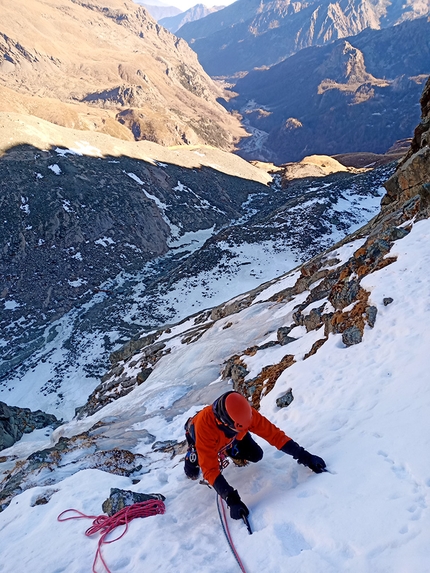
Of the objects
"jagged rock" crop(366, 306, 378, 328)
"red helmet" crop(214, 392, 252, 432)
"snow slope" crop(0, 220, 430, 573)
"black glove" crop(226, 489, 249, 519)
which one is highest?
"red helmet" crop(214, 392, 252, 432)

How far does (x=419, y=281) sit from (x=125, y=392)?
12.7 meters

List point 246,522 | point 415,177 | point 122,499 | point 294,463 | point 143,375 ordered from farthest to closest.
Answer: point 143,375 → point 415,177 → point 122,499 → point 294,463 → point 246,522

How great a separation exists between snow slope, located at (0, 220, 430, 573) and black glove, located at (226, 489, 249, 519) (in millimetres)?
142

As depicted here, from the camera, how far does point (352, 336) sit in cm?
792

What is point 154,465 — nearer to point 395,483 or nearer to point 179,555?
point 179,555

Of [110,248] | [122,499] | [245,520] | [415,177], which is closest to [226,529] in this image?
[245,520]

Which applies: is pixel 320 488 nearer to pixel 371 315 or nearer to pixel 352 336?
pixel 352 336

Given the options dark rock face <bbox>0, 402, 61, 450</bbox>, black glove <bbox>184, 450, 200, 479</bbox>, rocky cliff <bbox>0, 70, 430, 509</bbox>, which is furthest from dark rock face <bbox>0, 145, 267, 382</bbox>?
black glove <bbox>184, 450, 200, 479</bbox>

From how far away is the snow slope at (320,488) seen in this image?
3.87 m

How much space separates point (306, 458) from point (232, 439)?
1.00 metres

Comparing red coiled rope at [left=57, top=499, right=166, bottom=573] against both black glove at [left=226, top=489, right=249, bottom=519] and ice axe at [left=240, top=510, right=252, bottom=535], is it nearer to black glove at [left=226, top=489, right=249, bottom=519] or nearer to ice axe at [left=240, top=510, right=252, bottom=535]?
→ black glove at [left=226, top=489, right=249, bottom=519]

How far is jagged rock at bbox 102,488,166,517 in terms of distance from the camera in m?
5.48

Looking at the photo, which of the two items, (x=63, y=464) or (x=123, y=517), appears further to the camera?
(x=63, y=464)

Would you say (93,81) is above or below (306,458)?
above
